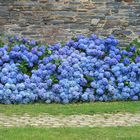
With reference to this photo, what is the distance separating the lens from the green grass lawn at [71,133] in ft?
26.3

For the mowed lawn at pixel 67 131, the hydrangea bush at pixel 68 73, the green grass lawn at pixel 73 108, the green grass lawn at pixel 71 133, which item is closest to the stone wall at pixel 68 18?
the hydrangea bush at pixel 68 73

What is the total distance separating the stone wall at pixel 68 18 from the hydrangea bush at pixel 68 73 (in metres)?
1.07

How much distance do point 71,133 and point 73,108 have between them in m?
2.01

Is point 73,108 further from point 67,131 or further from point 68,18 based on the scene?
point 68,18

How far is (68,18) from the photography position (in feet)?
43.7

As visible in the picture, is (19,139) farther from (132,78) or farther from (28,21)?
(28,21)

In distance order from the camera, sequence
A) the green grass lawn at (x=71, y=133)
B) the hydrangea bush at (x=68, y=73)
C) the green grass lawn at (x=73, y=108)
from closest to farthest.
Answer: the green grass lawn at (x=71, y=133), the green grass lawn at (x=73, y=108), the hydrangea bush at (x=68, y=73)

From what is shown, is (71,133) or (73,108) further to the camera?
(73,108)

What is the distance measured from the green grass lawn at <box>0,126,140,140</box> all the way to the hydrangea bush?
93.3 inches

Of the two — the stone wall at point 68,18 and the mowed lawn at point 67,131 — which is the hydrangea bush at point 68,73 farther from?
the stone wall at point 68,18

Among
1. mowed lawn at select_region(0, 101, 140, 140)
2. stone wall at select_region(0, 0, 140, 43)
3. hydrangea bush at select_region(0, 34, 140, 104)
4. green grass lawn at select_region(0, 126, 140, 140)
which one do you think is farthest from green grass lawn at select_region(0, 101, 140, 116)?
stone wall at select_region(0, 0, 140, 43)

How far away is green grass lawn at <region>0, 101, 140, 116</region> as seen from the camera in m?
9.95

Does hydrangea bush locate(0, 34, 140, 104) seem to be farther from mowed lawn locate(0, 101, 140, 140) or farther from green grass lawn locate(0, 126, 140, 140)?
green grass lawn locate(0, 126, 140, 140)

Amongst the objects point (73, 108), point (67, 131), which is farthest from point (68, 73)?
point (67, 131)
